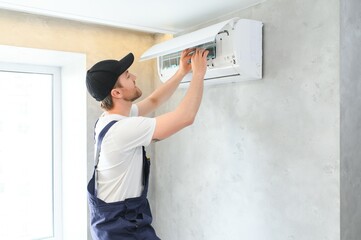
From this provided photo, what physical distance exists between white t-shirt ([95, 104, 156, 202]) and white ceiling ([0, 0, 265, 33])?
551mm

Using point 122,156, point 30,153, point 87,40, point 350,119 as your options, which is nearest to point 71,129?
point 30,153

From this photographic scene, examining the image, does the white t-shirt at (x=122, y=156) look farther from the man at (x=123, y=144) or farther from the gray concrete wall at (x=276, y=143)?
the gray concrete wall at (x=276, y=143)

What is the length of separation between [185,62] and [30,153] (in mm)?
1372

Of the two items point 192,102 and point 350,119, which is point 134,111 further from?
point 350,119

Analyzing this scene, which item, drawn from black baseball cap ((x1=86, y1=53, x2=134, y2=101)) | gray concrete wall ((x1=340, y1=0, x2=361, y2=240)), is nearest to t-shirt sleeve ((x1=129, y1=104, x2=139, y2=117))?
black baseball cap ((x1=86, y1=53, x2=134, y2=101))

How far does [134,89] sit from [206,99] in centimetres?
51

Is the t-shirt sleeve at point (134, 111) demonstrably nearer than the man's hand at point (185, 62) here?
No

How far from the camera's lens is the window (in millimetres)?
2361

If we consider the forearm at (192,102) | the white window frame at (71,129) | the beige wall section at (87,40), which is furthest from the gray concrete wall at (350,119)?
the white window frame at (71,129)

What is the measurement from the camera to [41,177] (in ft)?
8.17

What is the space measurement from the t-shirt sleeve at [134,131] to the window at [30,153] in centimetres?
119

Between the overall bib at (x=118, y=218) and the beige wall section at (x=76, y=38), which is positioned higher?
the beige wall section at (x=76, y=38)

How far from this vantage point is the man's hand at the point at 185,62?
5.84 feet

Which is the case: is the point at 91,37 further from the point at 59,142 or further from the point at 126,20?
the point at 59,142
